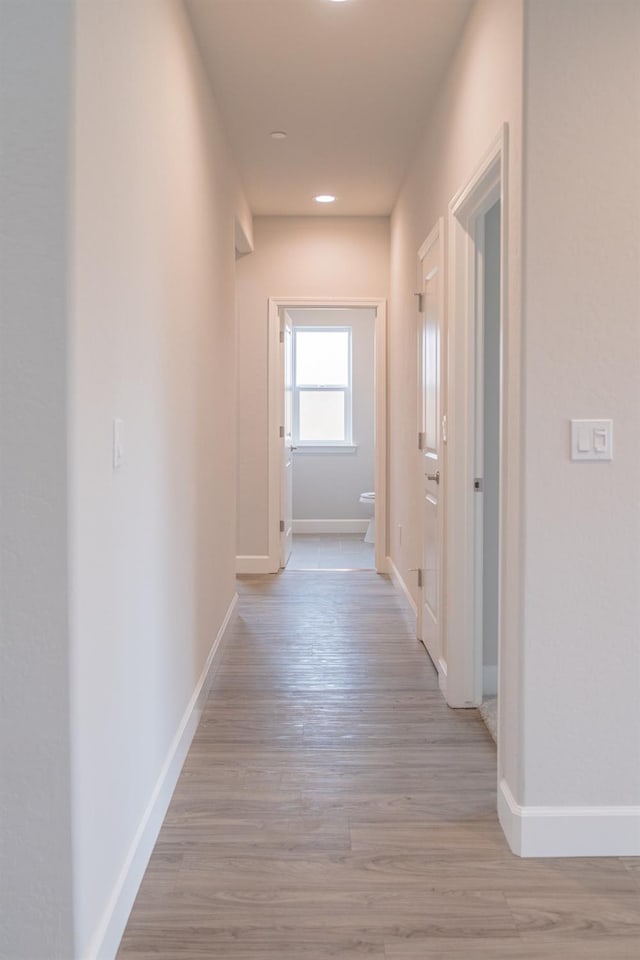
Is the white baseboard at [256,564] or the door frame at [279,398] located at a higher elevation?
the door frame at [279,398]

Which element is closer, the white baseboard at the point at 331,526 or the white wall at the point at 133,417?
the white wall at the point at 133,417

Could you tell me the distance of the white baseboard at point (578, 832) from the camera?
222 cm

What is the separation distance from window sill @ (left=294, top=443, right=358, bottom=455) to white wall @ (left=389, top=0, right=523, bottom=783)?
119 inches

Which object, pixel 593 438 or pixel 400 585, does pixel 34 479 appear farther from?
pixel 400 585

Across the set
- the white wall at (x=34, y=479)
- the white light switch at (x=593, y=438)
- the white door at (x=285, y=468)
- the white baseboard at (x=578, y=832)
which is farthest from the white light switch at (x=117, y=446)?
the white door at (x=285, y=468)

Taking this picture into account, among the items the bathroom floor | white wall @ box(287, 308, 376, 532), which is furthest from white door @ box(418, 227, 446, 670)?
white wall @ box(287, 308, 376, 532)

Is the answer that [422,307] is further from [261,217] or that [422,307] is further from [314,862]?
[314,862]

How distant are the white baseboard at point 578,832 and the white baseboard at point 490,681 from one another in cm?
122

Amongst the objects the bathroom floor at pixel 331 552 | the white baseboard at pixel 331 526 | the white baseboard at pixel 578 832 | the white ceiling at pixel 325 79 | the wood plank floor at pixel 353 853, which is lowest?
the wood plank floor at pixel 353 853

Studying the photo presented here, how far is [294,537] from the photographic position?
802cm

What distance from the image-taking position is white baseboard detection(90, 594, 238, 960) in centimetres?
173

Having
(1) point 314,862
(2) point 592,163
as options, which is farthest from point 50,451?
(2) point 592,163

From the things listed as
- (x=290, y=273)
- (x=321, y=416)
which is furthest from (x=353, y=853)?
(x=321, y=416)

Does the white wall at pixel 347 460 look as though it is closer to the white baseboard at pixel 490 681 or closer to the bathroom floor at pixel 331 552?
the bathroom floor at pixel 331 552
